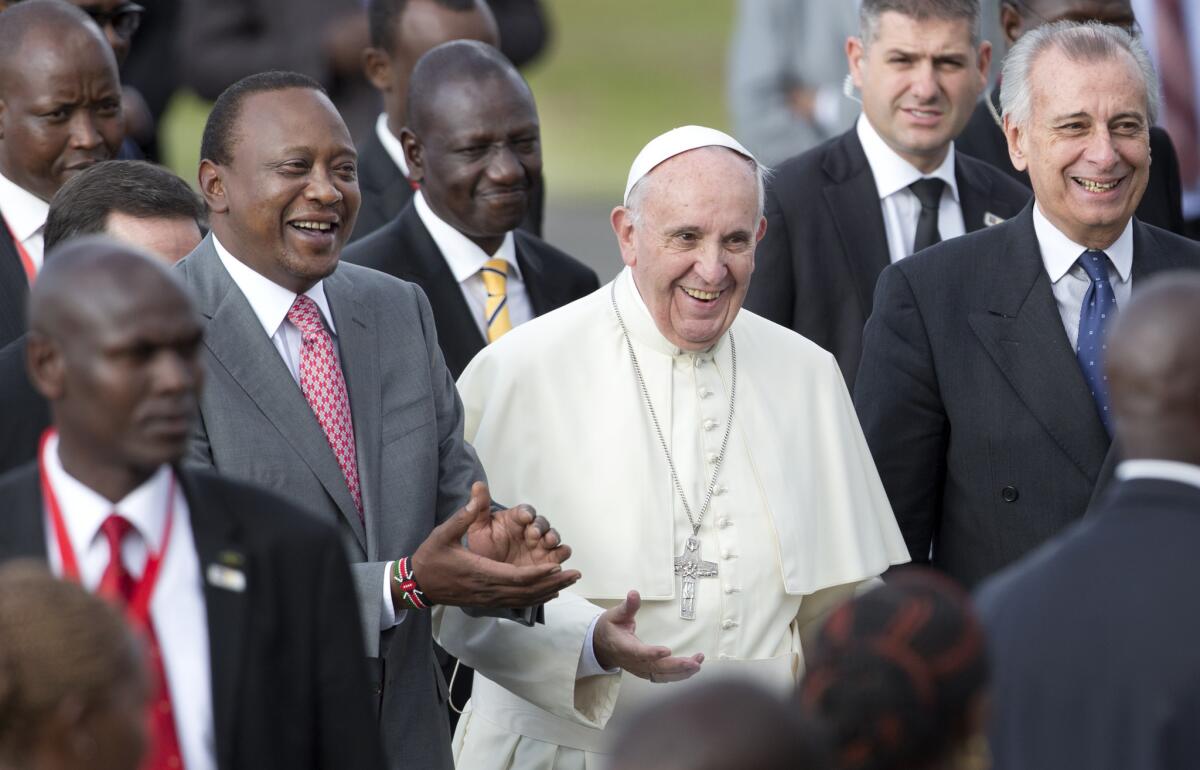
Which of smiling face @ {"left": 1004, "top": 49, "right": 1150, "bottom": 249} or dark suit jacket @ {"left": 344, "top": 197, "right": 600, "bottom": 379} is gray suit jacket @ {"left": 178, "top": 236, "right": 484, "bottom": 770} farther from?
smiling face @ {"left": 1004, "top": 49, "right": 1150, "bottom": 249}

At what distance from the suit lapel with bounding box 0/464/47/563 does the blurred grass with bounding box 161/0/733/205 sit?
13557 millimetres

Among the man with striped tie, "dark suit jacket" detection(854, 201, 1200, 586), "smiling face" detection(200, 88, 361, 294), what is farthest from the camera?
the man with striped tie

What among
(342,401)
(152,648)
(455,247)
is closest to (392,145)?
(455,247)

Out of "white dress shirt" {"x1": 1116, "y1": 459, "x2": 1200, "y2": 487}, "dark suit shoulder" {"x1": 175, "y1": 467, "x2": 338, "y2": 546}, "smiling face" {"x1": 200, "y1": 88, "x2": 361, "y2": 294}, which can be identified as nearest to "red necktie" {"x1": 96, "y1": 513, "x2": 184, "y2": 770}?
"dark suit shoulder" {"x1": 175, "y1": 467, "x2": 338, "y2": 546}

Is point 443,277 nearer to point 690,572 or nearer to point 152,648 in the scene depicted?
point 690,572

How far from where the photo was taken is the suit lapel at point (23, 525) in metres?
3.13

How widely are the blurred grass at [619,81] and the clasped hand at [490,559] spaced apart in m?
13.1

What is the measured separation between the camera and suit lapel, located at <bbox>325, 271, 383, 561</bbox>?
4.41m

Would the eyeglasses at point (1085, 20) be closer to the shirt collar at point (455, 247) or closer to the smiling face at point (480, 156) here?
the smiling face at point (480, 156)

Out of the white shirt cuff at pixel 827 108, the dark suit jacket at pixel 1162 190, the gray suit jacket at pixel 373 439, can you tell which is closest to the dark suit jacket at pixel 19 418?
the gray suit jacket at pixel 373 439

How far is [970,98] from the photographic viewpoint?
6418mm

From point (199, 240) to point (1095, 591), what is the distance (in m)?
2.61

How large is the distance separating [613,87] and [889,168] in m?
17.8

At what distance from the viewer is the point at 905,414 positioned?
516cm
